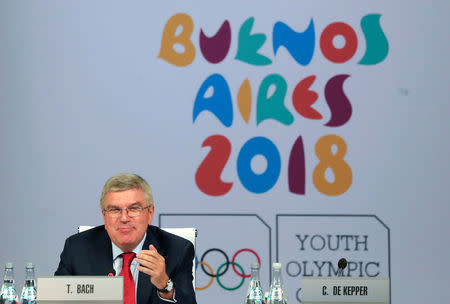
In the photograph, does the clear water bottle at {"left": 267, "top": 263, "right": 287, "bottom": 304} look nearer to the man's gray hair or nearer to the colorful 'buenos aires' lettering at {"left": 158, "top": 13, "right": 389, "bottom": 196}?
the man's gray hair

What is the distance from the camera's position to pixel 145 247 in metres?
2.93

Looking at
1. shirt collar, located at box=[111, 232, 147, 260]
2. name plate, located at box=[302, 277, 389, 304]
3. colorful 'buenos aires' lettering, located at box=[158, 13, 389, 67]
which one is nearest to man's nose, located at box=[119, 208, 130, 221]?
shirt collar, located at box=[111, 232, 147, 260]

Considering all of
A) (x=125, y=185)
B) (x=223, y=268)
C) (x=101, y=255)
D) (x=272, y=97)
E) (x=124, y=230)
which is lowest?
(x=223, y=268)

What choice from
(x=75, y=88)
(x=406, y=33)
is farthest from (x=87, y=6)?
(x=406, y=33)

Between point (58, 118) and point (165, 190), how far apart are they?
803 mm

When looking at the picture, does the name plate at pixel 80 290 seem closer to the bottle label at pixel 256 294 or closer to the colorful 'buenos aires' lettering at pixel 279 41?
the bottle label at pixel 256 294

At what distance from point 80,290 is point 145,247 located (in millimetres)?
598

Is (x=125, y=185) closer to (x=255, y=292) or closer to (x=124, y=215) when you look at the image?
(x=124, y=215)

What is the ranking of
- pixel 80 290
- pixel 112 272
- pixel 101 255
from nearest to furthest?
pixel 80 290 < pixel 112 272 < pixel 101 255

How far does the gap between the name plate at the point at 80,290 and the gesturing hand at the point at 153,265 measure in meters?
0.26

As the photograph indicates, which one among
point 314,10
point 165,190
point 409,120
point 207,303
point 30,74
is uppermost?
point 314,10

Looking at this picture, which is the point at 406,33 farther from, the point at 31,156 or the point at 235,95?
the point at 31,156

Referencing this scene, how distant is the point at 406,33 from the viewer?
455 centimetres

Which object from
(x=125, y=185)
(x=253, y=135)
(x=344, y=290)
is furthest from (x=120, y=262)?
(x=253, y=135)
